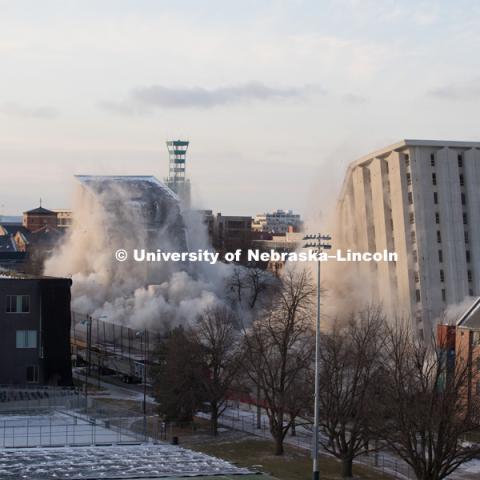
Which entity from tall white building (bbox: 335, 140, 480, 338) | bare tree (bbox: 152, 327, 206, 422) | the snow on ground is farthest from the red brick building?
the snow on ground

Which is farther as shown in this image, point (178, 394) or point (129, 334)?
point (129, 334)

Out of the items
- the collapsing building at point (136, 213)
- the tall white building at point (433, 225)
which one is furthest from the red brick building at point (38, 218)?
the tall white building at point (433, 225)

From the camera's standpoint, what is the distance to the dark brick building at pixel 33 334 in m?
53.4

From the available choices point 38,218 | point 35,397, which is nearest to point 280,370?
point 35,397

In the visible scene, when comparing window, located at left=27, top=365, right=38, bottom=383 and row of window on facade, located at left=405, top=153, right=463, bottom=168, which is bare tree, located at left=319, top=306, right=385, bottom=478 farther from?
row of window on facade, located at left=405, top=153, right=463, bottom=168

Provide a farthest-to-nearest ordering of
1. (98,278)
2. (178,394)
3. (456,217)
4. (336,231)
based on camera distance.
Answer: (98,278) < (336,231) < (456,217) < (178,394)

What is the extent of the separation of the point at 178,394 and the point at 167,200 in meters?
46.1

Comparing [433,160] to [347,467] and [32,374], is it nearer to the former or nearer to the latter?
[32,374]

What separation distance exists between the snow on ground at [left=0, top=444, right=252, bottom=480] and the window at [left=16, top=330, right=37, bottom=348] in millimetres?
17078

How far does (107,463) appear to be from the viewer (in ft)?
109

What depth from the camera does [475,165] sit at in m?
61.7

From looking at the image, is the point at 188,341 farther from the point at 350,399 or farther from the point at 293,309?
the point at 350,399

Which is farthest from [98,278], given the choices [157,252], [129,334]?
[129,334]

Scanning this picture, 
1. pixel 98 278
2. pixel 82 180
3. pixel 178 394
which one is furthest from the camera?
pixel 82 180
